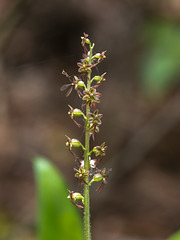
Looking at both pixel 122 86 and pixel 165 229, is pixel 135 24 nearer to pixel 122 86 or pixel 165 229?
pixel 122 86

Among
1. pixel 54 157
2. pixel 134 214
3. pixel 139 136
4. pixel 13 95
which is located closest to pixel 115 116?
pixel 139 136

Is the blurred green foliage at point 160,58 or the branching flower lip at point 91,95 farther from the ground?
the blurred green foliage at point 160,58

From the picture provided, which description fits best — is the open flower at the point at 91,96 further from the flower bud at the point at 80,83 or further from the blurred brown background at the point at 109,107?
the blurred brown background at the point at 109,107

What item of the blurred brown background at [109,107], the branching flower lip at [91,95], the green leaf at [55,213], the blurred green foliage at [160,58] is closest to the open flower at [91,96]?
the branching flower lip at [91,95]

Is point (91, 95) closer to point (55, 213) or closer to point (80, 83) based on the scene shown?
point (80, 83)

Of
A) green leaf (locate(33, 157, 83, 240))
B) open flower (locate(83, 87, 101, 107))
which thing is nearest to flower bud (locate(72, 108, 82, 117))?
open flower (locate(83, 87, 101, 107))

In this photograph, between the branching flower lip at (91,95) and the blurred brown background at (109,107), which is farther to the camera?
the blurred brown background at (109,107)

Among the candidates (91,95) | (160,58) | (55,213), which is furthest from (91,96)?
(160,58)
